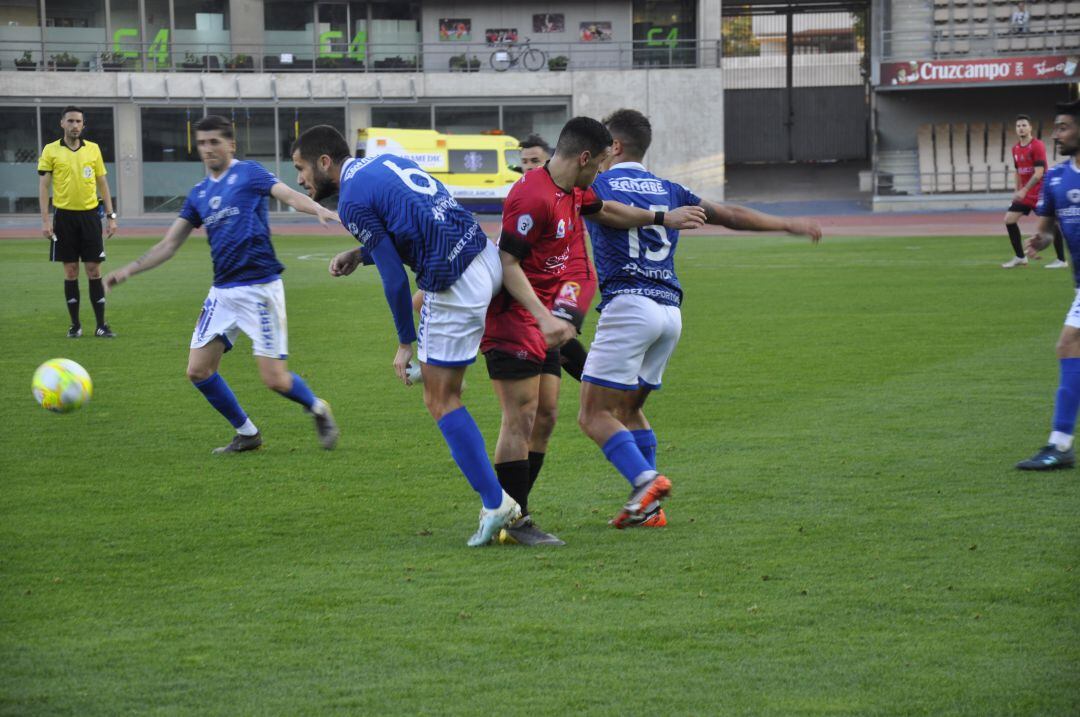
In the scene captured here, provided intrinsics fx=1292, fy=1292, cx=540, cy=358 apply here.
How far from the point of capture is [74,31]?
4256 cm

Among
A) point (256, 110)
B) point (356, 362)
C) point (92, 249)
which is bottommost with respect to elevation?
point (356, 362)

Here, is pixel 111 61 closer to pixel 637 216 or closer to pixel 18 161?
pixel 18 161

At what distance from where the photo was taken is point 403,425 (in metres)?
9.09

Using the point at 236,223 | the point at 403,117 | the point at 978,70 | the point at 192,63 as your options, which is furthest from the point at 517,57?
the point at 236,223

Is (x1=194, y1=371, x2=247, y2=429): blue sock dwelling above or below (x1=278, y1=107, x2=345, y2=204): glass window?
Result: below

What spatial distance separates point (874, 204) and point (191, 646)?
3882 cm

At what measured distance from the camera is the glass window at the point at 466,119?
43125 mm

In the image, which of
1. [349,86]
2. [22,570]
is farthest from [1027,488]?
[349,86]

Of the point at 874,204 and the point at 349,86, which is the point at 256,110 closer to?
the point at 349,86

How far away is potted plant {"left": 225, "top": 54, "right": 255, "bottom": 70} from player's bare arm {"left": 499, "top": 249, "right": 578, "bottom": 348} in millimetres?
39406

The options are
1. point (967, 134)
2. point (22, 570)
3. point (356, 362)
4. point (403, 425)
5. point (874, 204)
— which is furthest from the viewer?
point (967, 134)

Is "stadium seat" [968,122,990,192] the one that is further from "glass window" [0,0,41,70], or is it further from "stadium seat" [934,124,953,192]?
"glass window" [0,0,41,70]

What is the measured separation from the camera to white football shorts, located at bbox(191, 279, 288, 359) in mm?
8172

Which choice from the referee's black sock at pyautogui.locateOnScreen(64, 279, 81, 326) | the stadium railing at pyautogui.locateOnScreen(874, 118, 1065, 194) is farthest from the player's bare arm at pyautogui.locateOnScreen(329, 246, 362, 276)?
the stadium railing at pyautogui.locateOnScreen(874, 118, 1065, 194)
